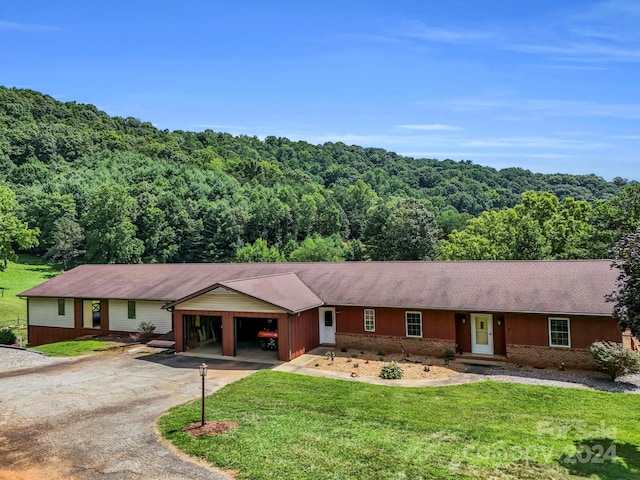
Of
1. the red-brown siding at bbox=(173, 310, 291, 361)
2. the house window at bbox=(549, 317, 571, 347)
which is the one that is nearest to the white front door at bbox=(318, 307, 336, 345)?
the red-brown siding at bbox=(173, 310, 291, 361)

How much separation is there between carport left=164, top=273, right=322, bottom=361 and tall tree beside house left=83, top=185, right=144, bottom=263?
140 feet

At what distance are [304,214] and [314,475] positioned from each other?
67918 mm

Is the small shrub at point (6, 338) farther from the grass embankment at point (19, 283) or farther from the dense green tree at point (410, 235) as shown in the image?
the dense green tree at point (410, 235)

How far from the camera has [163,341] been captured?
23703mm

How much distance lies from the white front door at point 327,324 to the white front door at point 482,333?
21.4 feet

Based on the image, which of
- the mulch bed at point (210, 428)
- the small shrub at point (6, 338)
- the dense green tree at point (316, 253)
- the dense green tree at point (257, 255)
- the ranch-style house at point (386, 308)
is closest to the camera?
the mulch bed at point (210, 428)

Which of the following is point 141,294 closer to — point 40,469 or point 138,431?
point 138,431

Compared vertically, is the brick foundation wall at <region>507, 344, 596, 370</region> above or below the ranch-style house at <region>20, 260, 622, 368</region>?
below

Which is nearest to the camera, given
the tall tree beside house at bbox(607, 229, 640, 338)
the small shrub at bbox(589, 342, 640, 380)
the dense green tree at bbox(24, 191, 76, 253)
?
the tall tree beside house at bbox(607, 229, 640, 338)

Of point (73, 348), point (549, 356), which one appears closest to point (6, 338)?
point (73, 348)

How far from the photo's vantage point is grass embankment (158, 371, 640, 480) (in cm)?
959

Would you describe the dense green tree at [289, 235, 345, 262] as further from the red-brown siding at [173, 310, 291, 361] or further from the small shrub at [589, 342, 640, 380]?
the small shrub at [589, 342, 640, 380]

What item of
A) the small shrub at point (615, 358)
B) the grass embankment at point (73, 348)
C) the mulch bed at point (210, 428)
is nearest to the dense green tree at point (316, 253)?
the grass embankment at point (73, 348)

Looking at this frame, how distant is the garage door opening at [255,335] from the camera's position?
21.9m
